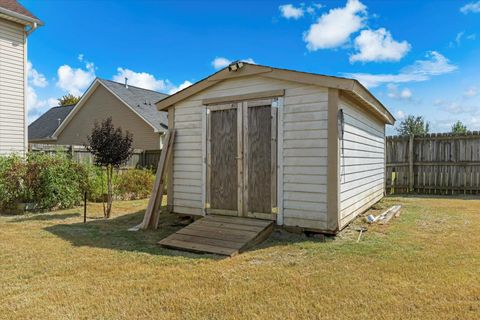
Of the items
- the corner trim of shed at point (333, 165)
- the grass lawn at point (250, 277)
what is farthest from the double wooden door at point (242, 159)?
the corner trim of shed at point (333, 165)

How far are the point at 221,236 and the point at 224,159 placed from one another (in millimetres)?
1592

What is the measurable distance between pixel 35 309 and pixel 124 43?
15562 millimetres

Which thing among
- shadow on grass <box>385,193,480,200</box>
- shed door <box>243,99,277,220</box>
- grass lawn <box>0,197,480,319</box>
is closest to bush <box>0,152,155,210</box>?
grass lawn <box>0,197,480,319</box>

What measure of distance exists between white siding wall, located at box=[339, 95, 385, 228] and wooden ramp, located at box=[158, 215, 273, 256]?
1.47 m

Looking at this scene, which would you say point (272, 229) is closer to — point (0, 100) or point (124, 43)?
point (0, 100)

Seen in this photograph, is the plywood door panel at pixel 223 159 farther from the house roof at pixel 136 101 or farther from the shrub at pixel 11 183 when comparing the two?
the house roof at pixel 136 101

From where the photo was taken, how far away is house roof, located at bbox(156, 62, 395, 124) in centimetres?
504

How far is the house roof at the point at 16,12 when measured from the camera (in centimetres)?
942

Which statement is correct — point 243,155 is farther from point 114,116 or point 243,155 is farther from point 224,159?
point 114,116

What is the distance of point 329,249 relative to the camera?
456cm

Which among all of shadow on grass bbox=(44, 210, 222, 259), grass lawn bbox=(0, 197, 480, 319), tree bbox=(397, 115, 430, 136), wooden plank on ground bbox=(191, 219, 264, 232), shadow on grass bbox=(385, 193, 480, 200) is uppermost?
tree bbox=(397, 115, 430, 136)

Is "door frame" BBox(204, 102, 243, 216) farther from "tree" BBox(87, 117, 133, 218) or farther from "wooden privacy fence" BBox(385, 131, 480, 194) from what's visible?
"wooden privacy fence" BBox(385, 131, 480, 194)

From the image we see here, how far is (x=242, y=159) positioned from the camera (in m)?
5.88

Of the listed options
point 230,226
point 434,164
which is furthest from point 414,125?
point 230,226
